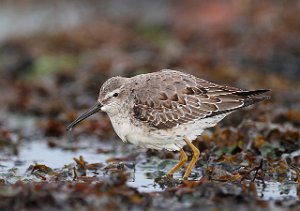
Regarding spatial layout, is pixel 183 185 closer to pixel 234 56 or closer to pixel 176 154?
pixel 176 154

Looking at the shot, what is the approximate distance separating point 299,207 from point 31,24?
15.5 metres

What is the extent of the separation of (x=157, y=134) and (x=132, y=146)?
7.74ft

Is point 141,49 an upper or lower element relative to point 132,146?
upper

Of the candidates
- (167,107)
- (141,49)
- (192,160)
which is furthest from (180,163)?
(141,49)

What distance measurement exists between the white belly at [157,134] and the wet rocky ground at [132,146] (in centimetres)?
43

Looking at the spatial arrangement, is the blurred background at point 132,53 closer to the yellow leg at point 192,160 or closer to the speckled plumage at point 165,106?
the speckled plumage at point 165,106

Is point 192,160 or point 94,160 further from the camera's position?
point 94,160

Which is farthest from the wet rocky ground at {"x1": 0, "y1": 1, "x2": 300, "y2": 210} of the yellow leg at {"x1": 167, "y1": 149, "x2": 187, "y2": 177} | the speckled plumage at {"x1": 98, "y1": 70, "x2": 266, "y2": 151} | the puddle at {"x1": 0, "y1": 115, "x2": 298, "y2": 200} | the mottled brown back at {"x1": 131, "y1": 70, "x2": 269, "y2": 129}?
the mottled brown back at {"x1": 131, "y1": 70, "x2": 269, "y2": 129}

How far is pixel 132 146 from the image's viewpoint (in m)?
10.8

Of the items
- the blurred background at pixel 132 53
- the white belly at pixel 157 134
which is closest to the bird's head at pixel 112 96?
the white belly at pixel 157 134

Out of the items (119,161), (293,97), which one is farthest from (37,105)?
(293,97)

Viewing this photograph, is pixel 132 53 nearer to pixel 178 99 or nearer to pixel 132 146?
pixel 132 146

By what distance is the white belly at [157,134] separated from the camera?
851 centimetres

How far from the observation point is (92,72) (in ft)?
47.3
